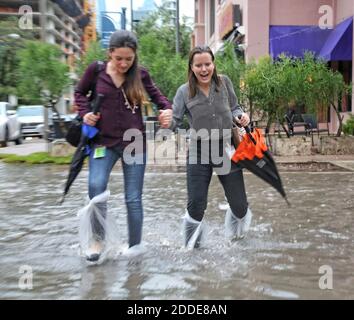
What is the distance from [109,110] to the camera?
4434 millimetres

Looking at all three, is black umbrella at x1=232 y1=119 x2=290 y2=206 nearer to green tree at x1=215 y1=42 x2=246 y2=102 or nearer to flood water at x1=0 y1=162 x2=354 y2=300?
flood water at x1=0 y1=162 x2=354 y2=300

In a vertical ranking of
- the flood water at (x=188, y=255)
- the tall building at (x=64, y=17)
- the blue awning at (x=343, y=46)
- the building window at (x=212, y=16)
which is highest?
the tall building at (x=64, y=17)

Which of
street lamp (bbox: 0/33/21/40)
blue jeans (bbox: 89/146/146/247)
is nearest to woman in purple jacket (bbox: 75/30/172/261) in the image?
blue jeans (bbox: 89/146/146/247)

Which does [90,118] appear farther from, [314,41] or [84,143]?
[314,41]

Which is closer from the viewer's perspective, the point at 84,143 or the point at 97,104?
the point at 97,104

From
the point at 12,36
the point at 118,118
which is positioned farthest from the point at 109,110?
the point at 12,36

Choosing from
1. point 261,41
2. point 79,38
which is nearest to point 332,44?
point 261,41

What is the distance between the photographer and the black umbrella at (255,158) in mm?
4871

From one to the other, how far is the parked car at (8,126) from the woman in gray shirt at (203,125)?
15.7m

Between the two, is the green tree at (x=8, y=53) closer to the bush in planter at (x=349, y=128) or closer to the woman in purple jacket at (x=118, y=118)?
the bush in planter at (x=349, y=128)

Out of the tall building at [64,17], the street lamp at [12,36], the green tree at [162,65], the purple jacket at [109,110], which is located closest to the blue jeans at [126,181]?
the purple jacket at [109,110]

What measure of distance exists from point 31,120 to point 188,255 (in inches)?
901

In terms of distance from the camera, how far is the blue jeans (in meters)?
4.51

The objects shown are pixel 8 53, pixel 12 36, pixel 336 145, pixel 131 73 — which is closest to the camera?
pixel 131 73
